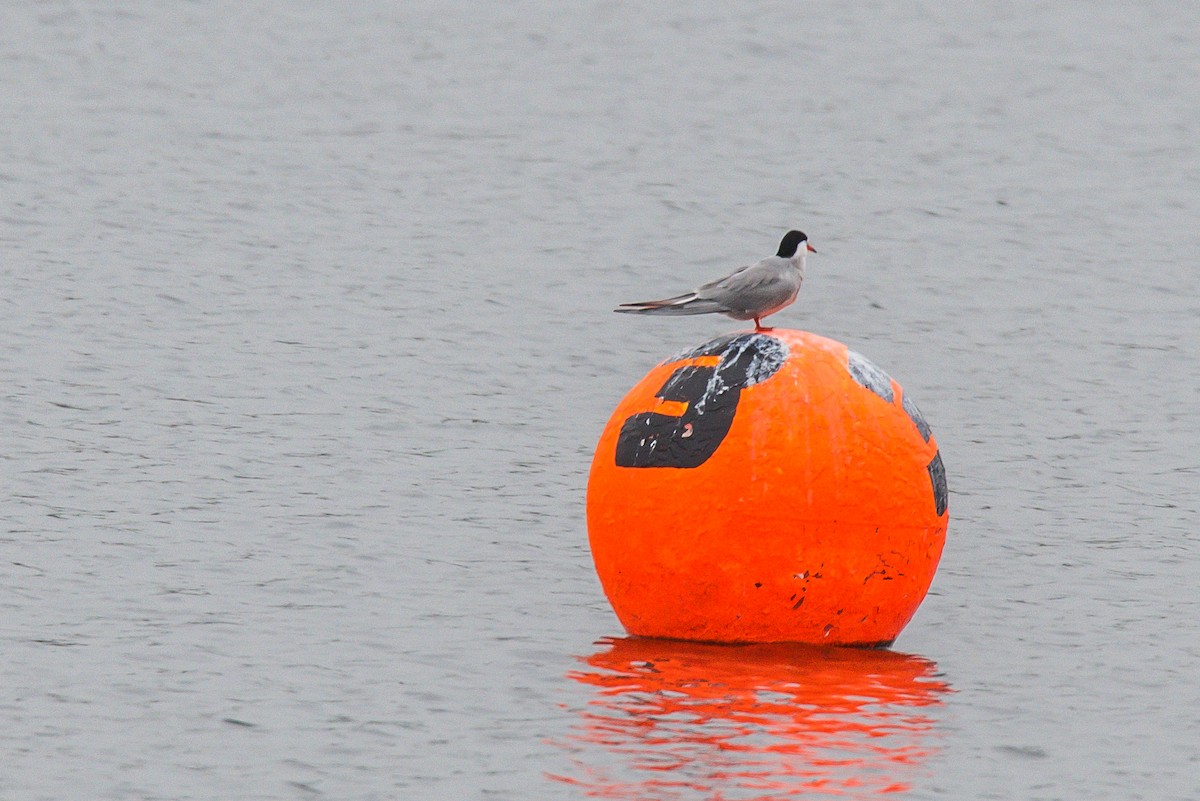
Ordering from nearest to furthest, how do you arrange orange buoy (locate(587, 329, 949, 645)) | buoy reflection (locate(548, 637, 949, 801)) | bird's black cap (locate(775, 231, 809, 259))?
1. buoy reflection (locate(548, 637, 949, 801))
2. orange buoy (locate(587, 329, 949, 645))
3. bird's black cap (locate(775, 231, 809, 259))

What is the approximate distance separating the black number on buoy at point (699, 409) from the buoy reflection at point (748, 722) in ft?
4.65

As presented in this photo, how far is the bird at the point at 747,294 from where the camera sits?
1496 centimetres

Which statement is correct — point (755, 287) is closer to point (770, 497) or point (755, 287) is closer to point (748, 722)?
point (770, 497)

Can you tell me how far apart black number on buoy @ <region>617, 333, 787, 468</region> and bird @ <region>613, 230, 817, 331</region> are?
40cm

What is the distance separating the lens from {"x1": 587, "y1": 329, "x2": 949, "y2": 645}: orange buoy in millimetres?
14156

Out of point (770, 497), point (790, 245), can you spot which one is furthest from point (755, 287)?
point (770, 497)

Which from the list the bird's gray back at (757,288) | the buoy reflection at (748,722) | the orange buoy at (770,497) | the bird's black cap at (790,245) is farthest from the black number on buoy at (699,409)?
the buoy reflection at (748,722)

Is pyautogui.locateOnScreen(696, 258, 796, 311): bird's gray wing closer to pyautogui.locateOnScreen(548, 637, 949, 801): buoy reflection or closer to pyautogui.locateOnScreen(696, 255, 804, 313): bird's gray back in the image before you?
pyautogui.locateOnScreen(696, 255, 804, 313): bird's gray back

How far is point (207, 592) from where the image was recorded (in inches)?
652

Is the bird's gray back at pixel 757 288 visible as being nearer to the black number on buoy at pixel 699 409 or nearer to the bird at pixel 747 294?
the bird at pixel 747 294

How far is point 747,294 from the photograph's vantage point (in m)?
15.0

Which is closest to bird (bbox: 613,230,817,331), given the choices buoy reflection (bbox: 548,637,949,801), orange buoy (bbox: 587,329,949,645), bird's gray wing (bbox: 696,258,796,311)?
bird's gray wing (bbox: 696,258,796,311)

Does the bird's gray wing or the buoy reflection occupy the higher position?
the bird's gray wing

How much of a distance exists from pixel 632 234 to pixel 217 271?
281 inches
